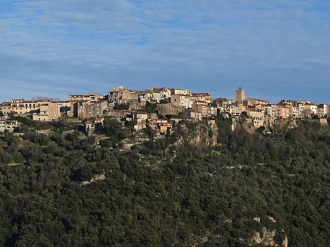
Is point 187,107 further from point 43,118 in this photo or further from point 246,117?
point 43,118

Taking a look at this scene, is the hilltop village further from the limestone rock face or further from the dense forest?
the dense forest

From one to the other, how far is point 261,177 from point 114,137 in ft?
45.0

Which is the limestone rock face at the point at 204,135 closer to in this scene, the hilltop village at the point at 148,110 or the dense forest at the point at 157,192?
the dense forest at the point at 157,192

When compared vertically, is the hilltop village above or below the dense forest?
above

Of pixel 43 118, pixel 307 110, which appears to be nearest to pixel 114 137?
pixel 43 118

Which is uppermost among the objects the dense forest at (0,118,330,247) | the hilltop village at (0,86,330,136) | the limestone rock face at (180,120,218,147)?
the hilltop village at (0,86,330,136)

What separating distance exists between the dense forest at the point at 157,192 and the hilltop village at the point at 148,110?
3.09 metres

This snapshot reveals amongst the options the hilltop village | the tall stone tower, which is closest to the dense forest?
the hilltop village

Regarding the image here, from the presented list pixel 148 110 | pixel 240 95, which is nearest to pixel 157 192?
pixel 148 110

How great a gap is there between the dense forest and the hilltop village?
3.09 m

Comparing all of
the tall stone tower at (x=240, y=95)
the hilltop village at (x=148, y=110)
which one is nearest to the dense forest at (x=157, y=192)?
A: the hilltop village at (x=148, y=110)

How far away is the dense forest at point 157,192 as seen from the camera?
2270 inches

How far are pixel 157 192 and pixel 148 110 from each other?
63.2 feet

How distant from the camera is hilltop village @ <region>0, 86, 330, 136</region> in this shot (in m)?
75.6
